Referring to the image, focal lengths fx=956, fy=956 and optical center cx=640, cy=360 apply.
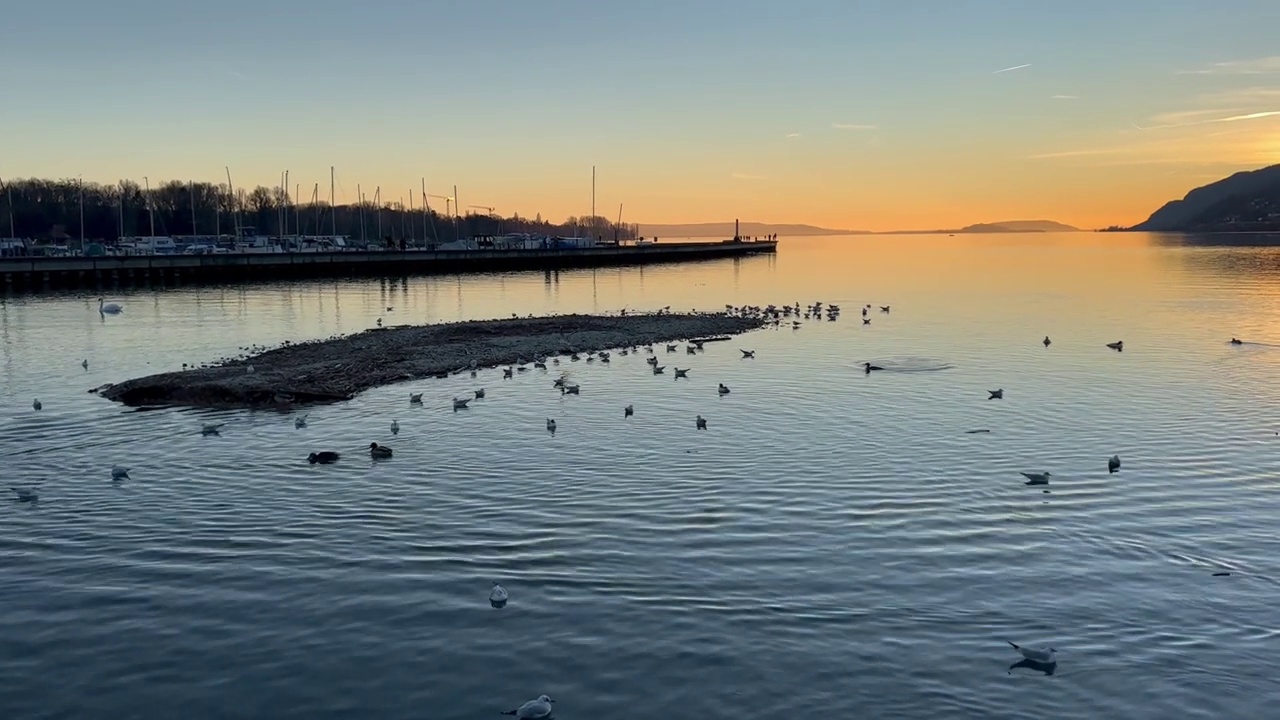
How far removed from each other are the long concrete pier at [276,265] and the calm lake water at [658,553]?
67191mm

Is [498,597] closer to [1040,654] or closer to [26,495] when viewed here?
[1040,654]

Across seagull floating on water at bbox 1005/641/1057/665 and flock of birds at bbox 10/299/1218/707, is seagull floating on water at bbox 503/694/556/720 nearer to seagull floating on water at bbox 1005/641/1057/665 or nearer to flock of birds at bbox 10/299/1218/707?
flock of birds at bbox 10/299/1218/707

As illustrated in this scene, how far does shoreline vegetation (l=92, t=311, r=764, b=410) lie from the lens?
26.2 m

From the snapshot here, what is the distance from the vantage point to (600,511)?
1578 cm

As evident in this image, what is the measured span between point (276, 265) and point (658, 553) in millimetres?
95373

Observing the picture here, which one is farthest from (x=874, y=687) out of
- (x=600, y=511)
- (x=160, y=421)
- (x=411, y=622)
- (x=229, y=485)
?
(x=160, y=421)

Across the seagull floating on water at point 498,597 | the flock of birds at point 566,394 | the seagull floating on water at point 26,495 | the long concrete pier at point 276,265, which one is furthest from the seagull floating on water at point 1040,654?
A: the long concrete pier at point 276,265

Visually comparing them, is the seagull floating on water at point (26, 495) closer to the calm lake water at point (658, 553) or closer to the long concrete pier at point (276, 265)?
the calm lake water at point (658, 553)

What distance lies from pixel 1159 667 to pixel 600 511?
837 cm

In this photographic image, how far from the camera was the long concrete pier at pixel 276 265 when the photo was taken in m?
86.9

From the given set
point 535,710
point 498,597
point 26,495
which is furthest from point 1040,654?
point 26,495

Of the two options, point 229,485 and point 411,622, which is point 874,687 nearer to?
point 411,622

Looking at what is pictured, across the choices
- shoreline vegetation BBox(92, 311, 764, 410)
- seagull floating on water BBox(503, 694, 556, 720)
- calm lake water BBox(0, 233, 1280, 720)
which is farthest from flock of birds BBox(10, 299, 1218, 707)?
shoreline vegetation BBox(92, 311, 764, 410)

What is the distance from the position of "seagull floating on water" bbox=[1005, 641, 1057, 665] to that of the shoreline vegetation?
2023 centimetres
